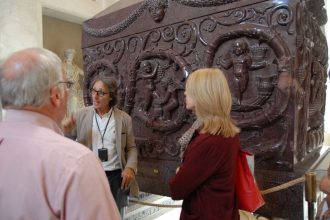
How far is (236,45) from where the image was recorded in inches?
125

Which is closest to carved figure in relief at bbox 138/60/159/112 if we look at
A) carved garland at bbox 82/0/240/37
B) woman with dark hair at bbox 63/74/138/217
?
carved garland at bbox 82/0/240/37

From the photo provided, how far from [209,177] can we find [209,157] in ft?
0.39

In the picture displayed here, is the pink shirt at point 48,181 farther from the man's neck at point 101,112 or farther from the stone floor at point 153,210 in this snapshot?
the stone floor at point 153,210

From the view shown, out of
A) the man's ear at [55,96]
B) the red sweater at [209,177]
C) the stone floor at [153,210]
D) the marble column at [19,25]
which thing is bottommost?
the stone floor at [153,210]

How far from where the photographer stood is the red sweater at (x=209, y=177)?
1595 mm

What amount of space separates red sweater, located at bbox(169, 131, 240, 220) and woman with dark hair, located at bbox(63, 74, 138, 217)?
2.98ft

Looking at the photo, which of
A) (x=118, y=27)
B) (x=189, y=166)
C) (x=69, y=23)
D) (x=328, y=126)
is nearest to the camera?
(x=189, y=166)

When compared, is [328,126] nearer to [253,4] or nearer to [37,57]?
[253,4]

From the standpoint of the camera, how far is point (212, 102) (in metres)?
1.66

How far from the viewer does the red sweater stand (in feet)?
5.23

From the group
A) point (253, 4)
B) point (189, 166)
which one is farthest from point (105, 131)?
point (253, 4)

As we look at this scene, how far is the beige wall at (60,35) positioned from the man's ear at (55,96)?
7.74 m

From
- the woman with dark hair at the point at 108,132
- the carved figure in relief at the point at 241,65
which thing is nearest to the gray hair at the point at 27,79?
the woman with dark hair at the point at 108,132

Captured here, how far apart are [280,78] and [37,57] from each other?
247cm
